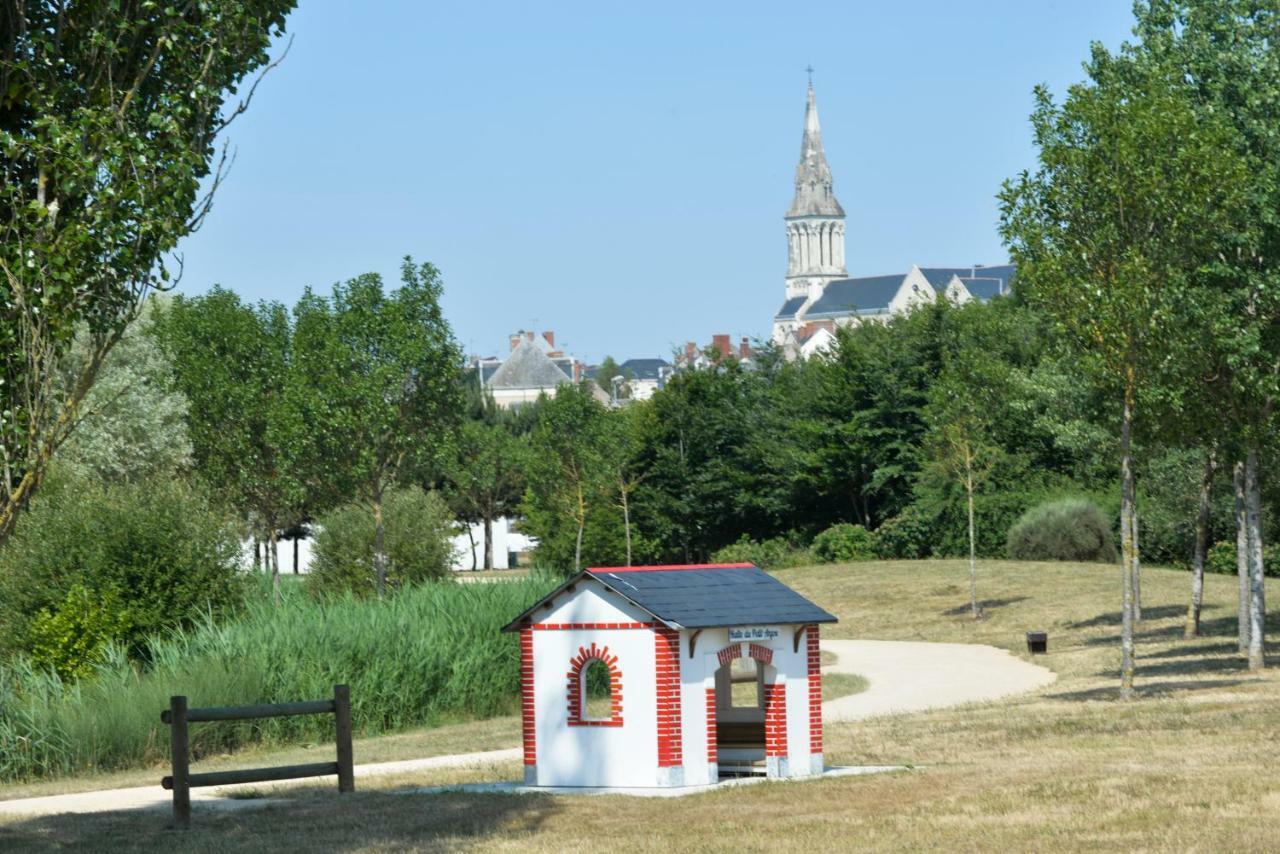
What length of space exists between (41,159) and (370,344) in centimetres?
2966

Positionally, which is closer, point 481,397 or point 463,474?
point 463,474

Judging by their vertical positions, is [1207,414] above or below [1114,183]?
below

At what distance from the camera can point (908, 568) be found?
163 feet

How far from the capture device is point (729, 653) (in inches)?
646

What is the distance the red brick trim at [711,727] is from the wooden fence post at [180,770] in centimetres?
476

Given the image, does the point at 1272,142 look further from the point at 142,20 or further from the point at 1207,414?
the point at 142,20

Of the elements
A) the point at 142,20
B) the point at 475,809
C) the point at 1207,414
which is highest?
the point at 142,20

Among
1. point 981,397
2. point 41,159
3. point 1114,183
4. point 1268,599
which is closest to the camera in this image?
point 41,159

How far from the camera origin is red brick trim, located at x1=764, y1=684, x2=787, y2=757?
16.6 m

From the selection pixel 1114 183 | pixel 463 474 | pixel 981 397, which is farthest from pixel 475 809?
pixel 463 474

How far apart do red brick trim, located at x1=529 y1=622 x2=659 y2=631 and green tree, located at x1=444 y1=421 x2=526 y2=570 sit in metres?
61.5

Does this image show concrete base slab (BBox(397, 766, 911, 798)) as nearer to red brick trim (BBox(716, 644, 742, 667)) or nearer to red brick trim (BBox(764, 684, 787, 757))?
red brick trim (BBox(764, 684, 787, 757))

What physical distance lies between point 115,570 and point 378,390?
12184mm

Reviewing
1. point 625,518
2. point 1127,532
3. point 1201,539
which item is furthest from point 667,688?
point 625,518
